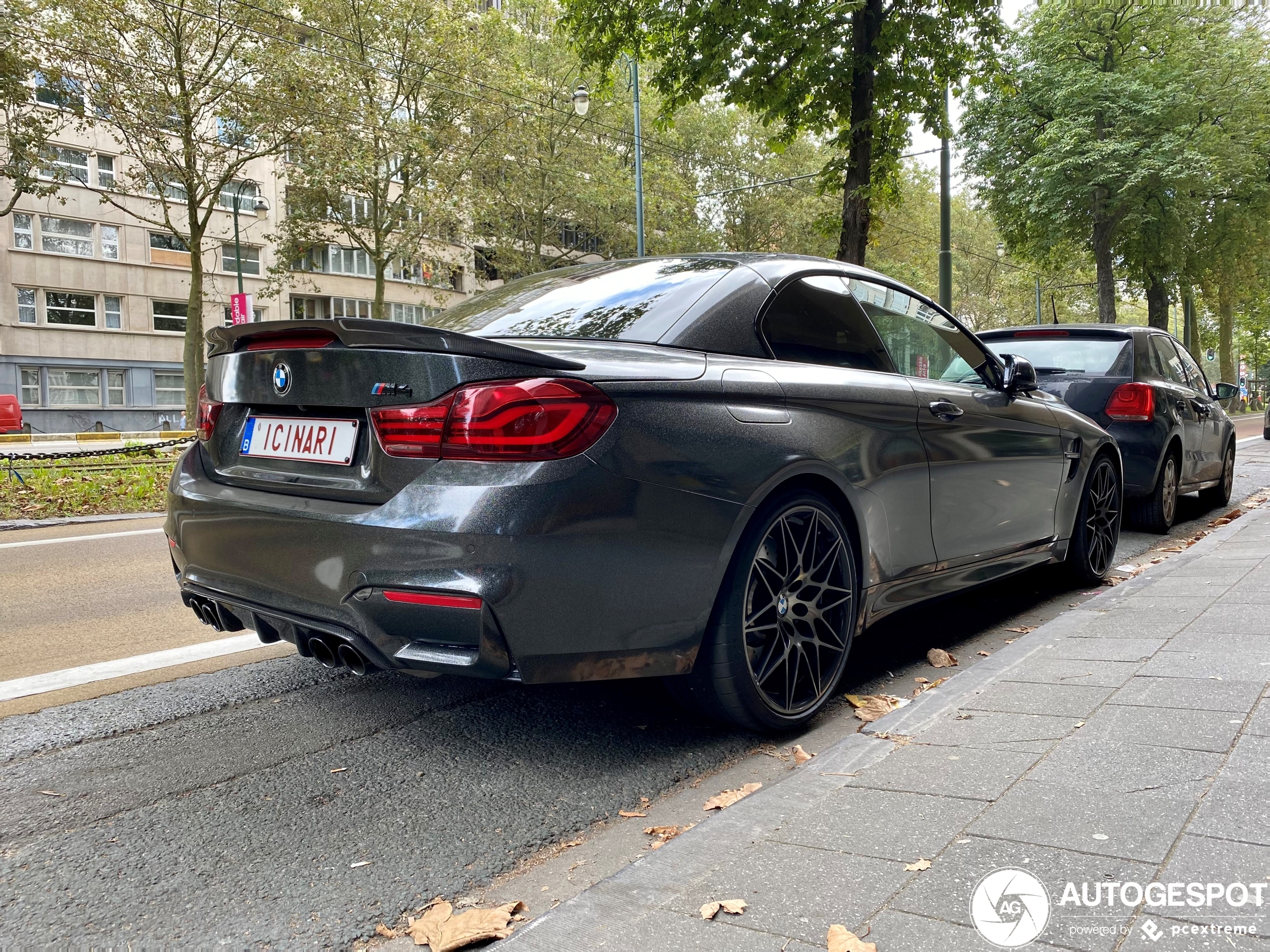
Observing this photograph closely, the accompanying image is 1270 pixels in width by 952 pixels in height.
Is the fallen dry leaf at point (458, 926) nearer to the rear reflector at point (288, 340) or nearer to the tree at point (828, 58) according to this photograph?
the rear reflector at point (288, 340)

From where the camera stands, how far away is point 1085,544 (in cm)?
552

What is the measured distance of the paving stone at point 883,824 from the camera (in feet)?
7.26

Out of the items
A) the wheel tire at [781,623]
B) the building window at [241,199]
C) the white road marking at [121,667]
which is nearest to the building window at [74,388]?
the building window at [241,199]

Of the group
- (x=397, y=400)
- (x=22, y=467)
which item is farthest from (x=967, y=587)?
(x=22, y=467)

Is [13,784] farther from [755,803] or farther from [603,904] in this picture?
[755,803]

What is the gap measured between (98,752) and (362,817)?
1.04 m

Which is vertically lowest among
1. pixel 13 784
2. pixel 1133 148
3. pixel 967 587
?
pixel 13 784

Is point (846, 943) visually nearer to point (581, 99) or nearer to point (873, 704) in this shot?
point (873, 704)

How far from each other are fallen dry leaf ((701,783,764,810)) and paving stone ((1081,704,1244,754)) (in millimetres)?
920

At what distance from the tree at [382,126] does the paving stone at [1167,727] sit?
2561cm

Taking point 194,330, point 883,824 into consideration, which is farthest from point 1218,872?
point 194,330

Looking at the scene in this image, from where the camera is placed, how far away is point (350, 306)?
154 ft

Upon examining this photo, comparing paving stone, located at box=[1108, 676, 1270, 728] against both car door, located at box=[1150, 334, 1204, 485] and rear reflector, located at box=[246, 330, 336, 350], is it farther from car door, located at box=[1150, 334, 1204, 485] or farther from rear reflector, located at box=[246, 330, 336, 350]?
car door, located at box=[1150, 334, 1204, 485]

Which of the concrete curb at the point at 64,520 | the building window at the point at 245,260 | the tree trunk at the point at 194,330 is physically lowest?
the concrete curb at the point at 64,520
